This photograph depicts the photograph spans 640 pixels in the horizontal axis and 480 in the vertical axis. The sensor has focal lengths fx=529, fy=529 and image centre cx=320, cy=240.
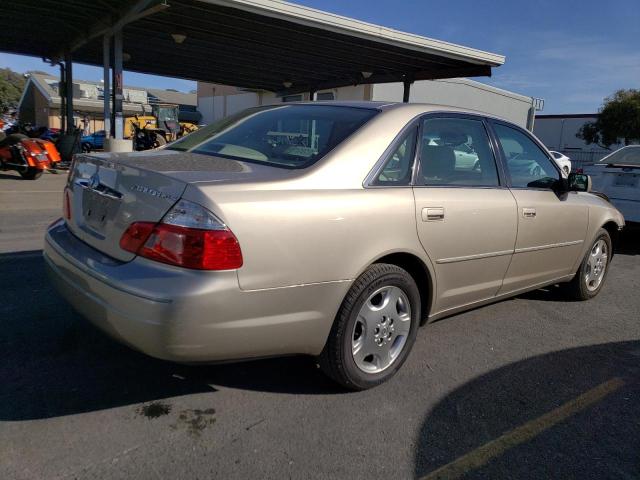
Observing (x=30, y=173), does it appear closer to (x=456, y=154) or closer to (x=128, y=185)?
(x=128, y=185)

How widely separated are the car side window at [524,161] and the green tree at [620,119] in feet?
114

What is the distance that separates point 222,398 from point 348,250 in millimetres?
1072

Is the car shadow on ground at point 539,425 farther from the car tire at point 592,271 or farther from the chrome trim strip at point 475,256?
the car tire at point 592,271

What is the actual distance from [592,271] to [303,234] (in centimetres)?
368

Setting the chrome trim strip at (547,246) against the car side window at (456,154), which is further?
the chrome trim strip at (547,246)

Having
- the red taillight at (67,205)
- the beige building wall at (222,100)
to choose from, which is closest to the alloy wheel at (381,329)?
the red taillight at (67,205)

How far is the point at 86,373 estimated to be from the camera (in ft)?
9.94

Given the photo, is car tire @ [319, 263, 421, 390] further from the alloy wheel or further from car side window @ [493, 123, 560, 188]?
car side window @ [493, 123, 560, 188]

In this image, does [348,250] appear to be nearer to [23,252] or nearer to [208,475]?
[208,475]

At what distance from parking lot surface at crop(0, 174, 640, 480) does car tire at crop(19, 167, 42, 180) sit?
9298 mm

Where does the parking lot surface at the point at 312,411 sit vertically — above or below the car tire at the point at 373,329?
below

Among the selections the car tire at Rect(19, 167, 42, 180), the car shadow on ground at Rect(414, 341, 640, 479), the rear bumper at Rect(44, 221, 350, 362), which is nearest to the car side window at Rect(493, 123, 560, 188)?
the car shadow on ground at Rect(414, 341, 640, 479)

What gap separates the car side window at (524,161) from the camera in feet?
12.9

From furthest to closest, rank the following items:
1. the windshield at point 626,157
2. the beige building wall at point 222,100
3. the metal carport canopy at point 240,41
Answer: the beige building wall at point 222,100 < the metal carport canopy at point 240,41 < the windshield at point 626,157
